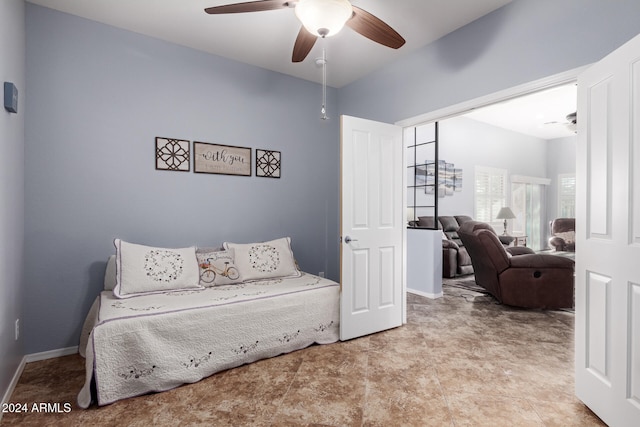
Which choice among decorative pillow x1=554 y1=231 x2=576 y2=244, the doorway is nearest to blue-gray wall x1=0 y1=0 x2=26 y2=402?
the doorway

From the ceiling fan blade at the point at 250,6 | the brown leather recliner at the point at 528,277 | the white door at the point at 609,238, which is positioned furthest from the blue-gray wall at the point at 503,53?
the brown leather recliner at the point at 528,277

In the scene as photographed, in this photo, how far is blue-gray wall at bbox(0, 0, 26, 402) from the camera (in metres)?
1.93

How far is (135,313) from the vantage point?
218 centimetres

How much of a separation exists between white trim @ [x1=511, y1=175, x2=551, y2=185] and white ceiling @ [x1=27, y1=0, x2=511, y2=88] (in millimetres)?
5935

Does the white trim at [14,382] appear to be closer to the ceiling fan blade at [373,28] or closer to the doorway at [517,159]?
the ceiling fan blade at [373,28]

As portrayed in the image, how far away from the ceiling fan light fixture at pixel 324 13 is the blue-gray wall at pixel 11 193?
1713 mm

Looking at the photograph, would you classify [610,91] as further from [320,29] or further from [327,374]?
[327,374]

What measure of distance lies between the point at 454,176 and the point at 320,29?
540 centimetres

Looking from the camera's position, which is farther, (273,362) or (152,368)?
(273,362)

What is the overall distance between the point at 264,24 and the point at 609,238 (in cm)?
283

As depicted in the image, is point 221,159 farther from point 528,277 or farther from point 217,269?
point 528,277

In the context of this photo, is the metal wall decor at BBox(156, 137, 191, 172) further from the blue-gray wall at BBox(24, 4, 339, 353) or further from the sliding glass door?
the sliding glass door

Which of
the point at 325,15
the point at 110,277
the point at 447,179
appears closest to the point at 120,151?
the point at 110,277

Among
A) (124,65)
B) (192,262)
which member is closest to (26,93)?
(124,65)
